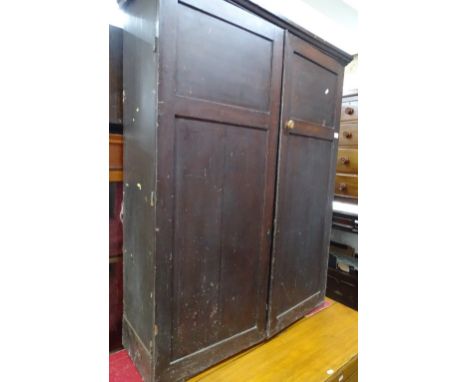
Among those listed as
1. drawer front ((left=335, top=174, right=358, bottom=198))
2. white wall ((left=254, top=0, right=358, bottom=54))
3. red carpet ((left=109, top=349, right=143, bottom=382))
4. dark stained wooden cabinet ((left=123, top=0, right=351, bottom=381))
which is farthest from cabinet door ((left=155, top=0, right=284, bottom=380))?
drawer front ((left=335, top=174, right=358, bottom=198))

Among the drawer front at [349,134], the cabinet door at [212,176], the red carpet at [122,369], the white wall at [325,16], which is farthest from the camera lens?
the drawer front at [349,134]

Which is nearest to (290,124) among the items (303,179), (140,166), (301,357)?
(303,179)

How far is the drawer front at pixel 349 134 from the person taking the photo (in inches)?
78.5

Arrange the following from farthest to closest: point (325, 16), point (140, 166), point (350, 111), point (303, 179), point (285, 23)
Answer: 1. point (350, 111)
2. point (325, 16)
3. point (303, 179)
4. point (285, 23)
5. point (140, 166)

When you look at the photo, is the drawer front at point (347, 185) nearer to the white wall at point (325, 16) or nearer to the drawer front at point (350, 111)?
the drawer front at point (350, 111)

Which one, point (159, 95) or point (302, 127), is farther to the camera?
point (302, 127)

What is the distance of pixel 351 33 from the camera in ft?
6.49

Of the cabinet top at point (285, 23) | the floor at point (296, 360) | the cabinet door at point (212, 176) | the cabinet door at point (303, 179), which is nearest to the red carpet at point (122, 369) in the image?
the floor at point (296, 360)

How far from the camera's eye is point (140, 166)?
925 millimetres

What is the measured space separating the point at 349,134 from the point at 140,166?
1635 millimetres

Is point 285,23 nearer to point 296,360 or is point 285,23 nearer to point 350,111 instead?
point 350,111
